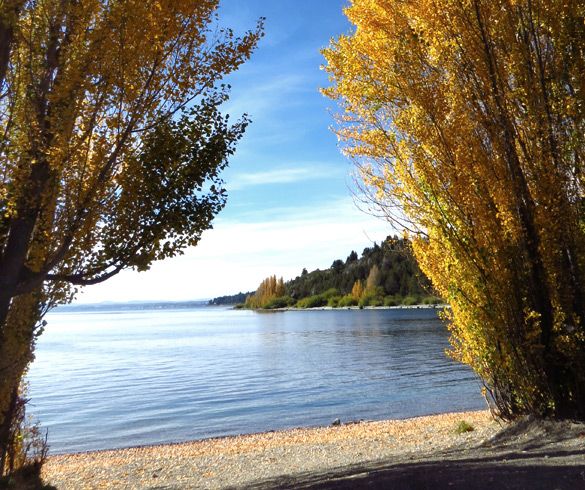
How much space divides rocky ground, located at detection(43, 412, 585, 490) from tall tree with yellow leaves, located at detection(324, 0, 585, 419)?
159 cm

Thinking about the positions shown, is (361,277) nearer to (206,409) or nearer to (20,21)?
(206,409)

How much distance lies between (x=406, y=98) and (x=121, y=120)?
603 centimetres

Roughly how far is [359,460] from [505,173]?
20.9 ft

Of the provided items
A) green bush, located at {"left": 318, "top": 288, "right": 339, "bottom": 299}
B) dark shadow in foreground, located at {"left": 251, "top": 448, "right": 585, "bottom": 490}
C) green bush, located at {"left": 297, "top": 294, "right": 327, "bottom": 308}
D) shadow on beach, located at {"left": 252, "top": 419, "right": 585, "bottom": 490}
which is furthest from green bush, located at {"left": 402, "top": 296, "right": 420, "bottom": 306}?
dark shadow in foreground, located at {"left": 251, "top": 448, "right": 585, "bottom": 490}

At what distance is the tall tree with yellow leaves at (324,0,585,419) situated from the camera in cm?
965

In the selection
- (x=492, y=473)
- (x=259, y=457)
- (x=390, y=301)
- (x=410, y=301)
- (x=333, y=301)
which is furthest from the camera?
(x=333, y=301)

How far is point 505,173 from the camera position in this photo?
974 cm

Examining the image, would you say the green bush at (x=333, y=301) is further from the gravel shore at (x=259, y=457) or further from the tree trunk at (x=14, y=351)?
the tree trunk at (x=14, y=351)

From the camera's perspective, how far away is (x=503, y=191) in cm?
962

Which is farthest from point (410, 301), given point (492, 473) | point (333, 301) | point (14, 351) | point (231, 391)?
point (492, 473)

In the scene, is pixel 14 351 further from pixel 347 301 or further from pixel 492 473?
pixel 347 301

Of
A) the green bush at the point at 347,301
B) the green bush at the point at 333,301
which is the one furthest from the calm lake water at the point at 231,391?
the green bush at the point at 333,301

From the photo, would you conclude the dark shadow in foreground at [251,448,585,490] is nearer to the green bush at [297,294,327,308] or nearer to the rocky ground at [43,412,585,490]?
the rocky ground at [43,412,585,490]

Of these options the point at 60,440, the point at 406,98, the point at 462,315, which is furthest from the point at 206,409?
the point at 406,98
